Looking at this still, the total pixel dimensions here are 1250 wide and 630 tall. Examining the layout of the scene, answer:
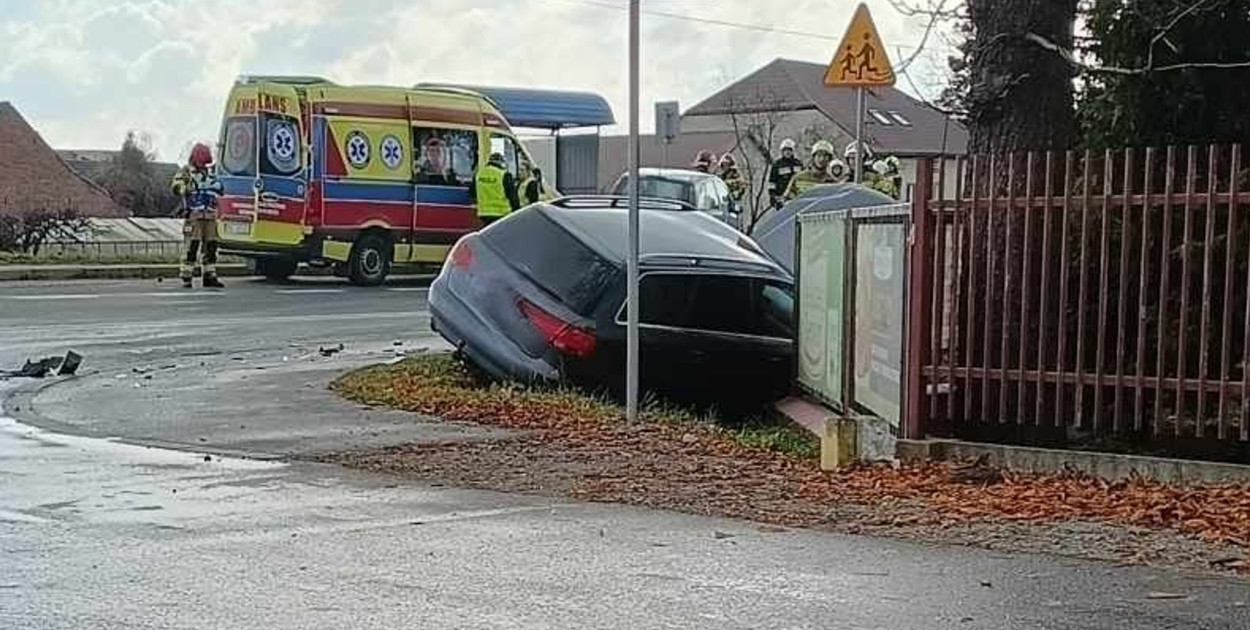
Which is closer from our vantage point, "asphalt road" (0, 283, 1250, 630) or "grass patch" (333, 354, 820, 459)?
"asphalt road" (0, 283, 1250, 630)

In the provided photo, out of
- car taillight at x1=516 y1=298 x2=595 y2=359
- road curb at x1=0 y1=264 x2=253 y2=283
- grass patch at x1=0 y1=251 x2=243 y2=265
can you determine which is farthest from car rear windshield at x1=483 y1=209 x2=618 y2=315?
grass patch at x1=0 y1=251 x2=243 y2=265

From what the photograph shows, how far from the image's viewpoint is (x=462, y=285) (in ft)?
43.5

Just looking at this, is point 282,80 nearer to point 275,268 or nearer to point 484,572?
point 275,268

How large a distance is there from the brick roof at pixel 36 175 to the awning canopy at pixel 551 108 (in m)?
28.3

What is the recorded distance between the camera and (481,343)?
12.8 meters

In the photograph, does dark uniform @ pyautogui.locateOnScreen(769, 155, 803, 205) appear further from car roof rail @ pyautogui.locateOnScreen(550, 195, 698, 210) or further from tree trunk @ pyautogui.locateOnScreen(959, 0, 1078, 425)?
tree trunk @ pyautogui.locateOnScreen(959, 0, 1078, 425)

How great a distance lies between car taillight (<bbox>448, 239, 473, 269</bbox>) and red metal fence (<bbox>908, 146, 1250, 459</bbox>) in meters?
4.96

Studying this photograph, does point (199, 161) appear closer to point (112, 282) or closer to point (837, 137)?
point (112, 282)

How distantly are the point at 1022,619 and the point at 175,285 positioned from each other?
20.4 meters

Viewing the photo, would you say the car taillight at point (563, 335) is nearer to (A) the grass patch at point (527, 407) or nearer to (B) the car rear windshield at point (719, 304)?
(A) the grass patch at point (527, 407)

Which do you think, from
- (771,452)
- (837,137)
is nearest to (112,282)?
(771,452)

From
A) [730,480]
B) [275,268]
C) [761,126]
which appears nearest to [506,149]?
[275,268]

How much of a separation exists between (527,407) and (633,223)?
153 centimetres

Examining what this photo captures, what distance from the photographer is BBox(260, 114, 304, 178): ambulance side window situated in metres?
24.5
